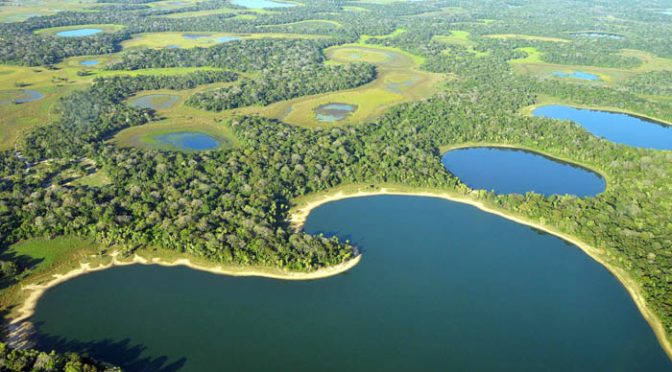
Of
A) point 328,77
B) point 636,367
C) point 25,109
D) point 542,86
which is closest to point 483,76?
point 542,86

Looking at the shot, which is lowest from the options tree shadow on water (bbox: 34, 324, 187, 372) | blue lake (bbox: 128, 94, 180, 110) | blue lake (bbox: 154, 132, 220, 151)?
tree shadow on water (bbox: 34, 324, 187, 372)

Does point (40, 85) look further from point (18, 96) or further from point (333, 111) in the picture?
point (333, 111)

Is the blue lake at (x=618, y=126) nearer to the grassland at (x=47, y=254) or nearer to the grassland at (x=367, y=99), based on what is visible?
the grassland at (x=367, y=99)

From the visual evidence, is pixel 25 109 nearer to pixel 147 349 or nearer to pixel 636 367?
pixel 147 349

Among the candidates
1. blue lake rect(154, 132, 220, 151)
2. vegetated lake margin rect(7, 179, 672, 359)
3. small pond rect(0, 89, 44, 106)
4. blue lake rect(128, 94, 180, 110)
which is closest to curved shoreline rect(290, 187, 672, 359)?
vegetated lake margin rect(7, 179, 672, 359)

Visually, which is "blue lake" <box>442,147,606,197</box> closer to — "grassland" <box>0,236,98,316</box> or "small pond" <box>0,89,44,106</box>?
"grassland" <box>0,236,98,316</box>

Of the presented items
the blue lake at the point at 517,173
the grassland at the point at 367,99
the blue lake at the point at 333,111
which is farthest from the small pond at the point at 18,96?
the blue lake at the point at 517,173
